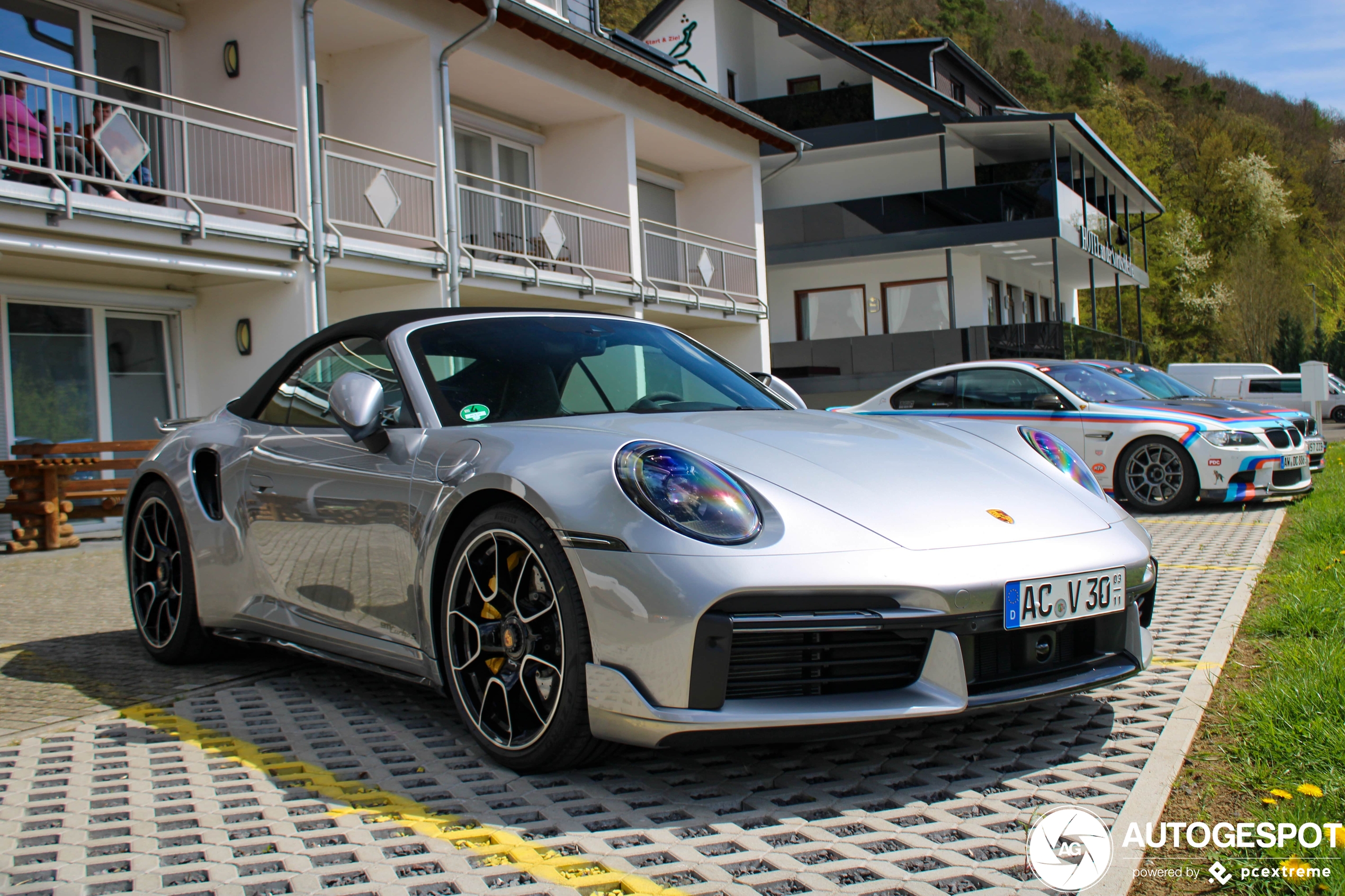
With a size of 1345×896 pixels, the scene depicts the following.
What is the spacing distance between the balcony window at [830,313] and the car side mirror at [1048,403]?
757 inches

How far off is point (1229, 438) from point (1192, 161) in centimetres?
7133

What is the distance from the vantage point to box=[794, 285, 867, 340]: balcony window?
2970 cm

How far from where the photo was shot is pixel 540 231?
51.4ft

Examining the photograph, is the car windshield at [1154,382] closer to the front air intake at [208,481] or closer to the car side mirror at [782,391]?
the car side mirror at [782,391]

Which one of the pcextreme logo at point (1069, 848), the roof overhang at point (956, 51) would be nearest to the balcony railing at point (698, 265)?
the roof overhang at point (956, 51)

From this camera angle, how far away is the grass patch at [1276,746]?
2.21 metres

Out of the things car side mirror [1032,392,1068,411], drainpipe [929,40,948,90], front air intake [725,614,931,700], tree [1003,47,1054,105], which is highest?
tree [1003,47,1054,105]

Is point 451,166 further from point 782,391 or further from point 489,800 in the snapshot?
point 489,800

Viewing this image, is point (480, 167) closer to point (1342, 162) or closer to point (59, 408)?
point (59, 408)

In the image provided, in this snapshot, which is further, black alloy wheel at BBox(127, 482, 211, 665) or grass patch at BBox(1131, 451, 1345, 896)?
black alloy wheel at BBox(127, 482, 211, 665)

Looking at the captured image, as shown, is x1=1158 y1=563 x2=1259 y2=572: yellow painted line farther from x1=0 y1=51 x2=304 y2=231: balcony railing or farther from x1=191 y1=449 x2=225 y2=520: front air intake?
x1=0 y1=51 x2=304 y2=231: balcony railing

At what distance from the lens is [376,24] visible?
13.3 m

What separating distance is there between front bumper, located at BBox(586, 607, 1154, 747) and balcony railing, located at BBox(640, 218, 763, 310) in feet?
49.8

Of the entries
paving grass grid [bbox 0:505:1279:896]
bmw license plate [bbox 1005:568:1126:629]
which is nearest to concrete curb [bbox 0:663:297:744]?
paving grass grid [bbox 0:505:1279:896]
